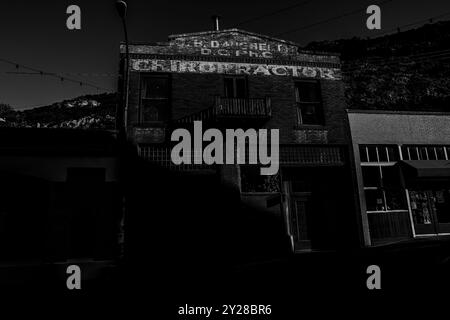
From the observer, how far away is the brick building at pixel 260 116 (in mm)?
13750

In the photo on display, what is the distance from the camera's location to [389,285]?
139 inches

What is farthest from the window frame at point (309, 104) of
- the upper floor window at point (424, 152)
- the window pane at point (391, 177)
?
the upper floor window at point (424, 152)

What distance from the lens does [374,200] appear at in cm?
1476

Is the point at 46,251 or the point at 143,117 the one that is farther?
the point at 143,117

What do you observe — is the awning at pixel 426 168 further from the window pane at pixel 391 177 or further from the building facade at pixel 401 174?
the window pane at pixel 391 177

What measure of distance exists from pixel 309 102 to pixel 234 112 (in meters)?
4.10

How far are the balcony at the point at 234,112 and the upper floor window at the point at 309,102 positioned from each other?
2219mm

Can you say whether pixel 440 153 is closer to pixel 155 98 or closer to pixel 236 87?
pixel 236 87

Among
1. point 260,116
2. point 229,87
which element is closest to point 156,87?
point 229,87

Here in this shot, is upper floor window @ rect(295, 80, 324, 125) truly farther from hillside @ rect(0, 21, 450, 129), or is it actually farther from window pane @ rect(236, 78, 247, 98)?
hillside @ rect(0, 21, 450, 129)

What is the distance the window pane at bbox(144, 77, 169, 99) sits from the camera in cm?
1471

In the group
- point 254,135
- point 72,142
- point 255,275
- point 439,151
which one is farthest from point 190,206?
point 439,151

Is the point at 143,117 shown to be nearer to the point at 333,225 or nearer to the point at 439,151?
the point at 333,225

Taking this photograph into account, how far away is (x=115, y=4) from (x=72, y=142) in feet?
19.9
